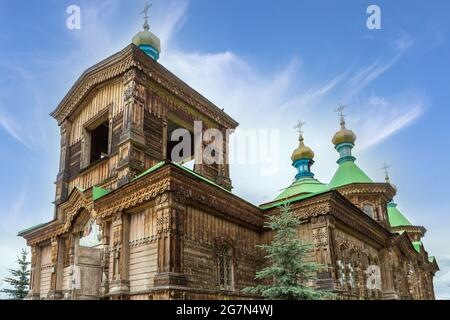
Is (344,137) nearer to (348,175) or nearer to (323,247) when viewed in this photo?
(348,175)

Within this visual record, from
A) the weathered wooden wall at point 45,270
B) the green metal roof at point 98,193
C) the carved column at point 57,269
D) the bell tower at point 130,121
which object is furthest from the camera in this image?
the weathered wooden wall at point 45,270

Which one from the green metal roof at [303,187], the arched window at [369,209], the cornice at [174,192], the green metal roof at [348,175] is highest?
the green metal roof at [348,175]

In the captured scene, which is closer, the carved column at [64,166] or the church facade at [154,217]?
the church facade at [154,217]

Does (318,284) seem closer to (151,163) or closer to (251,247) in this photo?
(251,247)

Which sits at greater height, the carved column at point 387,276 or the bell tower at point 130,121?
the bell tower at point 130,121

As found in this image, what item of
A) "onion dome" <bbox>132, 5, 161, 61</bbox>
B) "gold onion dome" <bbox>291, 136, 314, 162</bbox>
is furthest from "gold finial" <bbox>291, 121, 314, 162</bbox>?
"onion dome" <bbox>132, 5, 161, 61</bbox>

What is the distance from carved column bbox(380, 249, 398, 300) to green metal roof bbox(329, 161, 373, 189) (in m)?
7.19

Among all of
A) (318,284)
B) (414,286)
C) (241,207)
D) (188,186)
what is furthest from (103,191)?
(414,286)

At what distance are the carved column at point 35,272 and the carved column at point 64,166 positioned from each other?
258cm

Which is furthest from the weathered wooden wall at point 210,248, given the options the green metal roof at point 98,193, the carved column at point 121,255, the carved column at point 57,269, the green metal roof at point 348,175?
the green metal roof at point 348,175

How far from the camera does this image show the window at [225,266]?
1447 cm

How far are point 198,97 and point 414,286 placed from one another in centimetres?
2109

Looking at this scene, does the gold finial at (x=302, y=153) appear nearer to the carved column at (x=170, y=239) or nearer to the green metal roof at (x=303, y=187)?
the green metal roof at (x=303, y=187)

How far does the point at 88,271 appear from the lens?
14.3 metres
